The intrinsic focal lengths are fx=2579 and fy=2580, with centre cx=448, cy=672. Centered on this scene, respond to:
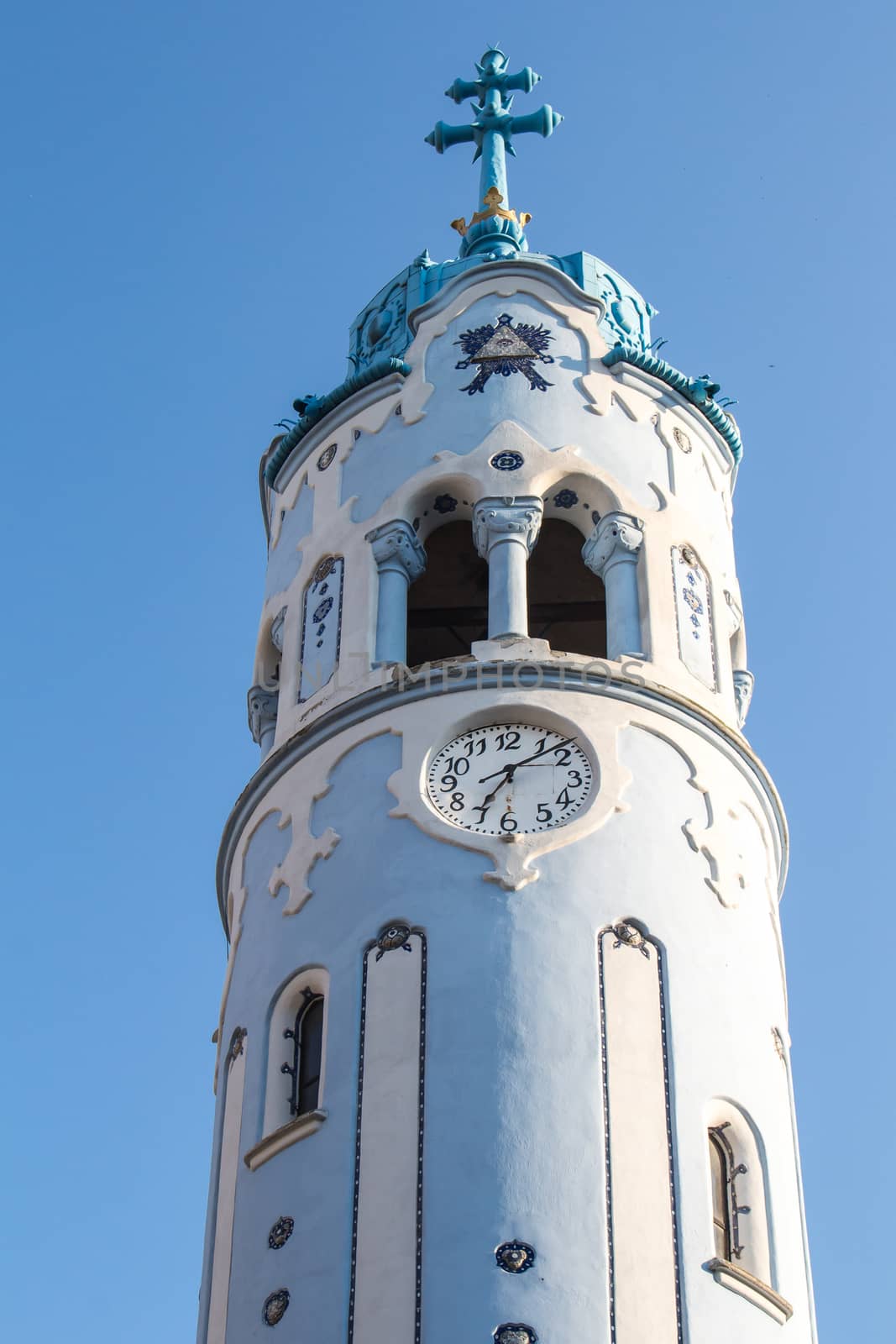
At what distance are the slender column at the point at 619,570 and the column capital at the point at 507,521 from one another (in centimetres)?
65

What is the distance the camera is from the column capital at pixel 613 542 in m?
25.3

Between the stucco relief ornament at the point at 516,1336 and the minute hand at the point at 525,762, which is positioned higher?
the minute hand at the point at 525,762

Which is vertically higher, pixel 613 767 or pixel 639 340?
pixel 639 340

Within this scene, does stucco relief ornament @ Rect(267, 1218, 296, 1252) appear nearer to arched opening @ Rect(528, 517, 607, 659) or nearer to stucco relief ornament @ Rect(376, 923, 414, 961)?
stucco relief ornament @ Rect(376, 923, 414, 961)

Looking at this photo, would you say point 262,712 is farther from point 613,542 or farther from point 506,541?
point 613,542

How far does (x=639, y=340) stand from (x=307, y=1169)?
37.8ft

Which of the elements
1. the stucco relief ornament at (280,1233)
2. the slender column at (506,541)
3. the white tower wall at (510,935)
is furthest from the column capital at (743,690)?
the stucco relief ornament at (280,1233)

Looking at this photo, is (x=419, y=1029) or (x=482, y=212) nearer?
(x=419, y=1029)

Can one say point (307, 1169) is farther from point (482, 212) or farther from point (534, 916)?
point (482, 212)

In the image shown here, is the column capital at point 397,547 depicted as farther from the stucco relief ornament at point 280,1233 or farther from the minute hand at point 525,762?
the stucco relief ornament at point 280,1233

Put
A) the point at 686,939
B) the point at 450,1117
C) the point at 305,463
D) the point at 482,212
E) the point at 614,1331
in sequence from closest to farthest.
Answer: the point at 614,1331
the point at 450,1117
the point at 686,939
the point at 305,463
the point at 482,212

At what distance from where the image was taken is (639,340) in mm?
28562

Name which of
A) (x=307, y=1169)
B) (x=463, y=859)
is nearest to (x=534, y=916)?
(x=463, y=859)

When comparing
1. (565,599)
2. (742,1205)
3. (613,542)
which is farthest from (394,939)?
(565,599)
